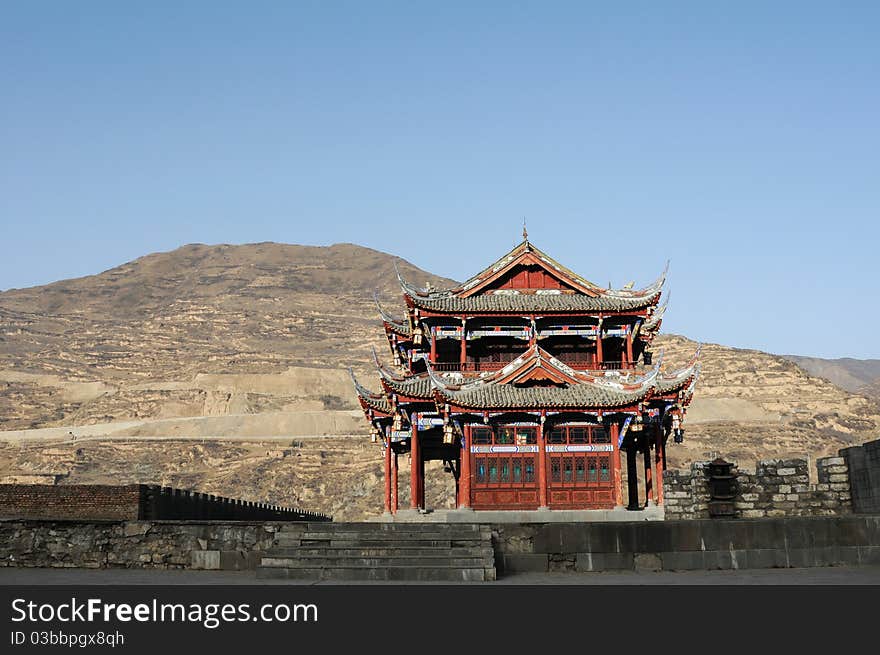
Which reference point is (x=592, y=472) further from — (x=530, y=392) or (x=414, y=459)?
(x=414, y=459)

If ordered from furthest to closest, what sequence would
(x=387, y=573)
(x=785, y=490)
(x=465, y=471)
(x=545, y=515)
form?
(x=465, y=471) < (x=545, y=515) < (x=785, y=490) < (x=387, y=573)

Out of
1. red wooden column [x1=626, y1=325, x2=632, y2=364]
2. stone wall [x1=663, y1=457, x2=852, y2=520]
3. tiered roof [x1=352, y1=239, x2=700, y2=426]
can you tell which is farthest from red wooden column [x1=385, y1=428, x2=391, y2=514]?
stone wall [x1=663, y1=457, x2=852, y2=520]

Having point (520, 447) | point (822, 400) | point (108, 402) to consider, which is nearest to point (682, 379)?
point (520, 447)

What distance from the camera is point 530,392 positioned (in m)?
41.8

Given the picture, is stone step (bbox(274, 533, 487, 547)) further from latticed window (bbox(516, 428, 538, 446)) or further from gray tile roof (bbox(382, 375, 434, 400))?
gray tile roof (bbox(382, 375, 434, 400))

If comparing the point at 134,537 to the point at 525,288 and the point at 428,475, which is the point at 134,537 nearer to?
the point at 525,288

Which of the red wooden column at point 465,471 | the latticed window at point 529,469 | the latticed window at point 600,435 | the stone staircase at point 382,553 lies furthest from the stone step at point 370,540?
the latticed window at point 600,435

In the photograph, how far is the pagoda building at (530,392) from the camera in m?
40.9

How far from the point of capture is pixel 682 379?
42031 mm

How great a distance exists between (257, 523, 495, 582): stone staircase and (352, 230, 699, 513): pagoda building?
13.8 meters

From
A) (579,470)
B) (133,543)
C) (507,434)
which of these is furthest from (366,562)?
(579,470)

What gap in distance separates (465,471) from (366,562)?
1626 centimetres

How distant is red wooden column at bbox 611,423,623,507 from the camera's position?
4069 centimetres
